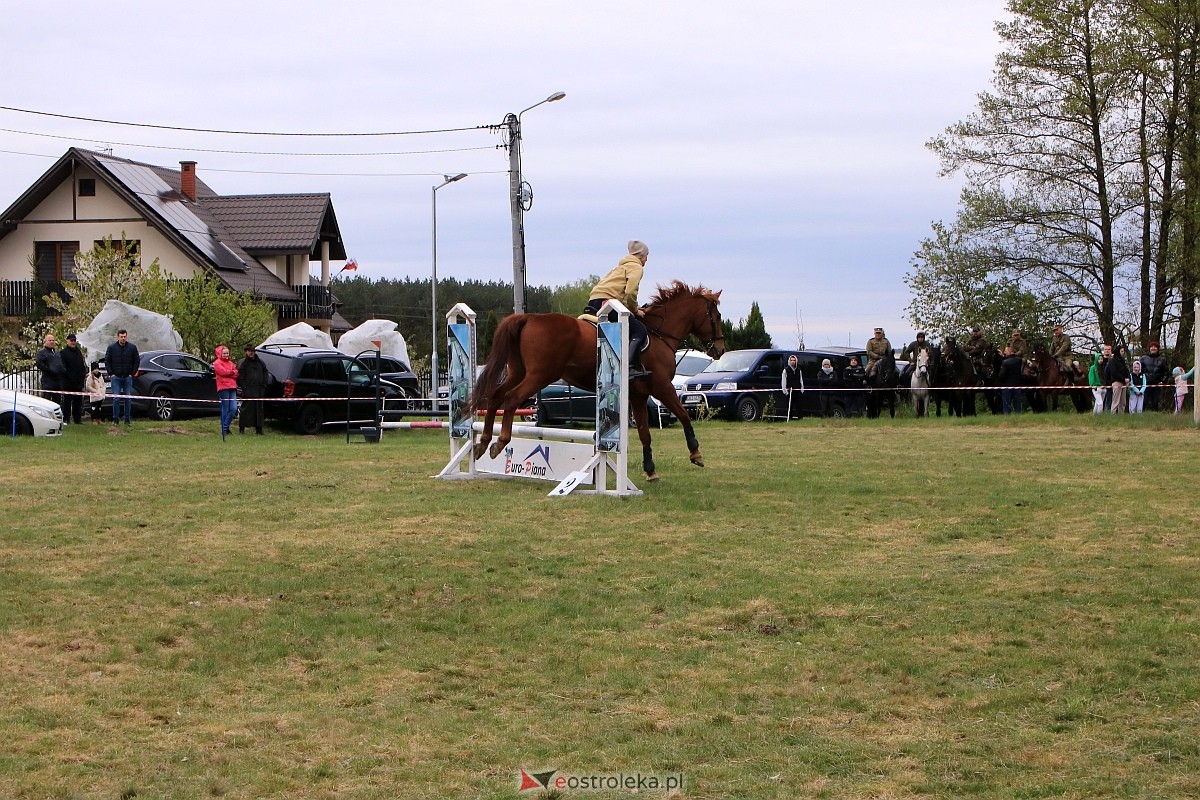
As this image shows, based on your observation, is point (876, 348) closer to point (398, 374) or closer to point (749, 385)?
point (749, 385)

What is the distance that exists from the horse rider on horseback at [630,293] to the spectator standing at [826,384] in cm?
1648

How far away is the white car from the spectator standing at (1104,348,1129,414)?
2043 cm

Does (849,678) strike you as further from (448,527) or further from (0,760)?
(448,527)

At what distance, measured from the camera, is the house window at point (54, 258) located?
5322 centimetres

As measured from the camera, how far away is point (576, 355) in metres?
14.0

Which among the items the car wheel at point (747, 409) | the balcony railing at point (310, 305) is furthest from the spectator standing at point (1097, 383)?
the balcony railing at point (310, 305)

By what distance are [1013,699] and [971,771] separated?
3.52ft

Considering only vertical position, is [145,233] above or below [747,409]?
above

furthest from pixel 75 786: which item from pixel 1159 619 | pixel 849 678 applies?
pixel 1159 619

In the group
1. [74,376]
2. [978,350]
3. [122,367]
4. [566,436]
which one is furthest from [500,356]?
[978,350]

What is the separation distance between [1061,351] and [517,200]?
13.2m

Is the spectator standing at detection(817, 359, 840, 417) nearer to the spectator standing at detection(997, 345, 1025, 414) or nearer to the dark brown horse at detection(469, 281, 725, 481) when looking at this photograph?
the spectator standing at detection(997, 345, 1025, 414)

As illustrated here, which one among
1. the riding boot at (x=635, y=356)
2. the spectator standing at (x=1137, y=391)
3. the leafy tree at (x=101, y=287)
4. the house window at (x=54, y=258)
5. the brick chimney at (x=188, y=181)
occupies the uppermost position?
the brick chimney at (x=188, y=181)

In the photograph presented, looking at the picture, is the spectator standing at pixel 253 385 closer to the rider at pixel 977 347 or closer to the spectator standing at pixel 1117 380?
the rider at pixel 977 347
